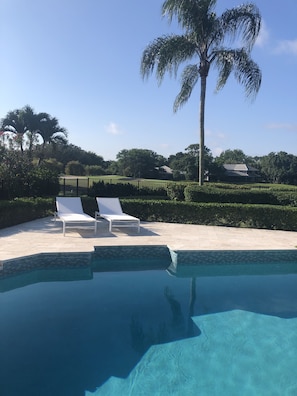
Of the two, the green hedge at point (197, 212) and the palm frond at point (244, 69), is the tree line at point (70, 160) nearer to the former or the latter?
the green hedge at point (197, 212)

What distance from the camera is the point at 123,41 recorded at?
44.8 ft

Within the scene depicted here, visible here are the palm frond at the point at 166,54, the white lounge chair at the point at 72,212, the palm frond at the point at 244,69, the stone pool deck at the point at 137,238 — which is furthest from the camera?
the palm frond at the point at 166,54

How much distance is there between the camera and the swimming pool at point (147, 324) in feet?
12.4

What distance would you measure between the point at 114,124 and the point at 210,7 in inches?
345

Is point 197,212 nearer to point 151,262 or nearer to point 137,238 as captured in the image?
point 137,238

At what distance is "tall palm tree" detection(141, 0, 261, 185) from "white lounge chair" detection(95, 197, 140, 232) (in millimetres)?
5563

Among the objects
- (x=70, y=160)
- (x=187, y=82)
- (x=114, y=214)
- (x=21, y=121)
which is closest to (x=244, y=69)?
(x=187, y=82)

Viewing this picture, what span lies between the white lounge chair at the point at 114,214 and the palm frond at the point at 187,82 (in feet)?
22.9

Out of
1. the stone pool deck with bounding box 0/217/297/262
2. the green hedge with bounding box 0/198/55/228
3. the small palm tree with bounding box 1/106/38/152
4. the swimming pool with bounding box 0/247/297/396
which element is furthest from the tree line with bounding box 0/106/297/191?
the swimming pool with bounding box 0/247/297/396

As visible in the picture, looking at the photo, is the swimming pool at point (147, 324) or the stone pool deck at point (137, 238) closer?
the swimming pool at point (147, 324)

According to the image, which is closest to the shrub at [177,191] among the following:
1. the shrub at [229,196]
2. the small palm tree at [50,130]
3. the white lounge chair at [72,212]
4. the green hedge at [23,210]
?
the shrub at [229,196]

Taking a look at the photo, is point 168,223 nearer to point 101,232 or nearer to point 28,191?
point 101,232

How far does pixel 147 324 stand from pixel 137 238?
426cm

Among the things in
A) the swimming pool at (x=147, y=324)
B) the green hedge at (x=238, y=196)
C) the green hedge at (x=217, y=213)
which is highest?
the green hedge at (x=238, y=196)
